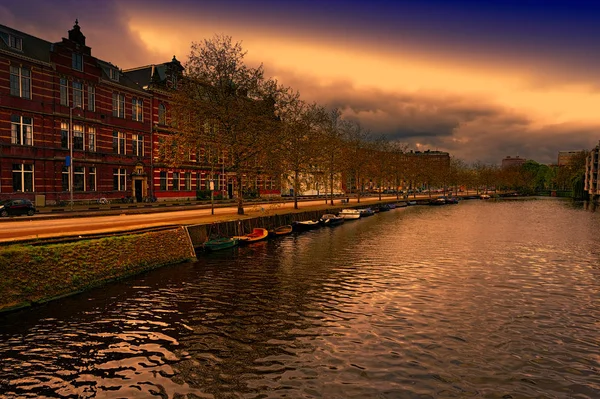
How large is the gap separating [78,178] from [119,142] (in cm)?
1045

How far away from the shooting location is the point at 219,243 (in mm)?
35344

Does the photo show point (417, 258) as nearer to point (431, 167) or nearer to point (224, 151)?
point (224, 151)

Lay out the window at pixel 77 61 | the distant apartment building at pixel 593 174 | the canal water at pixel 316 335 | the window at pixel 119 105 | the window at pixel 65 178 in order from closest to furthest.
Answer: the canal water at pixel 316 335, the window at pixel 65 178, the window at pixel 77 61, the window at pixel 119 105, the distant apartment building at pixel 593 174

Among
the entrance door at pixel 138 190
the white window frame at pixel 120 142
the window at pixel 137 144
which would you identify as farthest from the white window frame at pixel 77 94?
the entrance door at pixel 138 190

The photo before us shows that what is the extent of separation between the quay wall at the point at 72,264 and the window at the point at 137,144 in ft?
148

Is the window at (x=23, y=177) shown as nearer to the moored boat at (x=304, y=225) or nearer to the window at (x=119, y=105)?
the window at (x=119, y=105)

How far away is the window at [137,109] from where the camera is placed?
2736 inches

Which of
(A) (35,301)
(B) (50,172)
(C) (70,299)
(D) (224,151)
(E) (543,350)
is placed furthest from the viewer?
(B) (50,172)

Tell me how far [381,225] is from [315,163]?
605 inches

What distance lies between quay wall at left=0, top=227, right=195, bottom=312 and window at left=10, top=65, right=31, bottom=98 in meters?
37.9

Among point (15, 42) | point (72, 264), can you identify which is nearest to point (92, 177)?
point (15, 42)

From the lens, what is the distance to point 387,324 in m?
17.9

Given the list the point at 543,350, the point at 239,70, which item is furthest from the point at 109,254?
the point at 239,70

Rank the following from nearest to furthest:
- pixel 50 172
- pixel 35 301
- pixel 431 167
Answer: pixel 35 301 → pixel 50 172 → pixel 431 167
